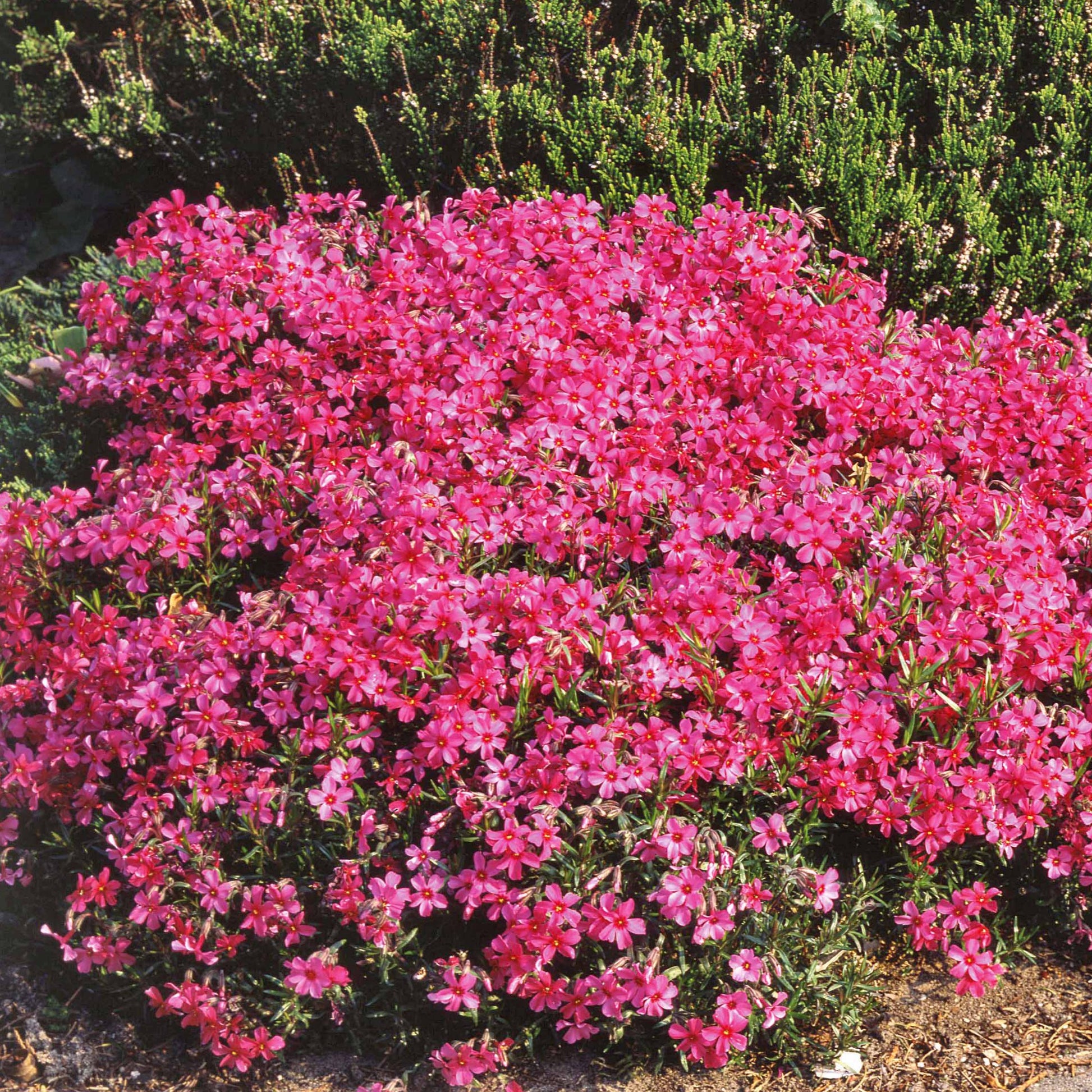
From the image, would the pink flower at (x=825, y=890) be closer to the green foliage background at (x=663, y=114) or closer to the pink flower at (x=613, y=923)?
the pink flower at (x=613, y=923)

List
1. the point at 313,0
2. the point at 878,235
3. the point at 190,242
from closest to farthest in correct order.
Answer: the point at 190,242, the point at 878,235, the point at 313,0

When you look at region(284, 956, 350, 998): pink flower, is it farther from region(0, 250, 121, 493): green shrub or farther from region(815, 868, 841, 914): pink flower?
region(0, 250, 121, 493): green shrub

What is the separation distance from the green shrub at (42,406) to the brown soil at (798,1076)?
6.64ft

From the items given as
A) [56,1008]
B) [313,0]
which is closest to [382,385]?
[56,1008]

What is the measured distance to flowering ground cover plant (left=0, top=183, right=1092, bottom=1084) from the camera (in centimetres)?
279

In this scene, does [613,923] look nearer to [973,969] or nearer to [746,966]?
[746,966]

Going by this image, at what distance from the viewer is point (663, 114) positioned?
16.2 ft

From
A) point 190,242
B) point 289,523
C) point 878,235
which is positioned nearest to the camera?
point 289,523

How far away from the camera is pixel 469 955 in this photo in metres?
2.97

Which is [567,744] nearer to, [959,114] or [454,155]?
[454,155]

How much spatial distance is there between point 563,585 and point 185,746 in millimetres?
1076

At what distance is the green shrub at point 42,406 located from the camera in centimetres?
445

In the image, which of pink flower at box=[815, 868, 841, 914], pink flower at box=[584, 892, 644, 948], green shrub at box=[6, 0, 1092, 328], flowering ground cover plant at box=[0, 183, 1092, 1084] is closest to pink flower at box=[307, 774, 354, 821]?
flowering ground cover plant at box=[0, 183, 1092, 1084]

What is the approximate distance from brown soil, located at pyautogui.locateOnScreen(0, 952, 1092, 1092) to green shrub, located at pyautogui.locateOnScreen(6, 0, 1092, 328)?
9.03 feet
